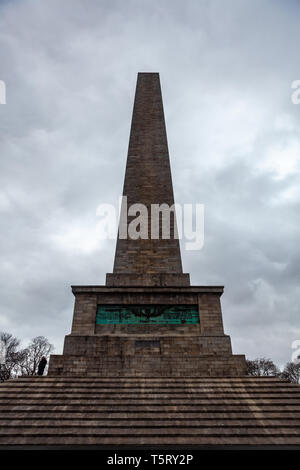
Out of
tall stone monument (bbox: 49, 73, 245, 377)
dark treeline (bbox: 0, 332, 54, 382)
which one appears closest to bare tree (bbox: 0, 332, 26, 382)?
dark treeline (bbox: 0, 332, 54, 382)

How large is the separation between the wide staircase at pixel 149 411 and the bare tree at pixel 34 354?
22892 millimetres

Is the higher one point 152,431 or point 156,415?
point 156,415

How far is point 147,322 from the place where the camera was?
32.3 ft

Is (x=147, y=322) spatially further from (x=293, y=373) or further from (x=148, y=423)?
(x=293, y=373)

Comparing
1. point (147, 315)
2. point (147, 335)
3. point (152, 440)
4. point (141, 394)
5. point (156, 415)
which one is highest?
point (147, 315)

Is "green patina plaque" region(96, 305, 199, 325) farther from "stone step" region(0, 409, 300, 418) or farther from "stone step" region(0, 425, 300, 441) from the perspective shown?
"stone step" region(0, 425, 300, 441)

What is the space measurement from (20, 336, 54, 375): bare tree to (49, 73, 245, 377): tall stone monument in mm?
21030

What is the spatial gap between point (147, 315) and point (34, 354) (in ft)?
87.4

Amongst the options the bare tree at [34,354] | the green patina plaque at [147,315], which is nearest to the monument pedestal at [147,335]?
the green patina plaque at [147,315]

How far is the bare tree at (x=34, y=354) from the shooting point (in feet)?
95.7

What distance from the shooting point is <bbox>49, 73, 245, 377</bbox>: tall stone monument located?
8.87 metres

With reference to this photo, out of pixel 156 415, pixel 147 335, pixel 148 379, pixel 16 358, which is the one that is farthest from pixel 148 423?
pixel 16 358

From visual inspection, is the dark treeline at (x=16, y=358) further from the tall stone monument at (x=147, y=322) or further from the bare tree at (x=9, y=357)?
the tall stone monument at (x=147, y=322)
